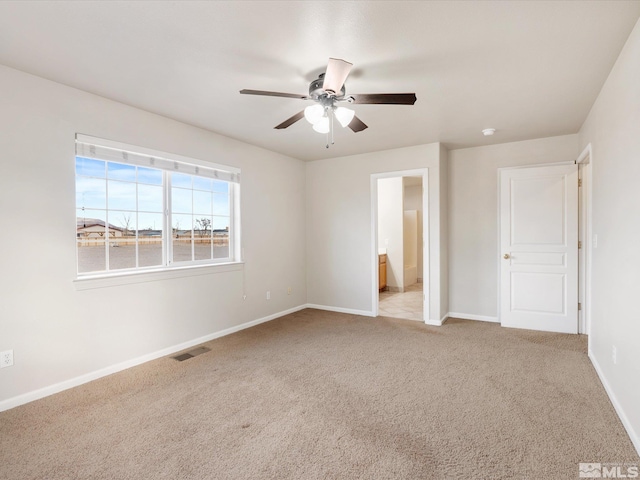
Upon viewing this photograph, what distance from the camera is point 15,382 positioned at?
256 centimetres

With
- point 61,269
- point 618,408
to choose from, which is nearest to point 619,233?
point 618,408

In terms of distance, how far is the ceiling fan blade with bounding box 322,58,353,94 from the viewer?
6.68ft

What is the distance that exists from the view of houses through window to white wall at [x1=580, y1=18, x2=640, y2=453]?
154 inches

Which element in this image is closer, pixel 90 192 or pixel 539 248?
pixel 90 192

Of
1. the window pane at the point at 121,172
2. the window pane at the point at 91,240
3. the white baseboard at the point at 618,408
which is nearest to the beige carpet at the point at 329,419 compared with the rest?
the white baseboard at the point at 618,408

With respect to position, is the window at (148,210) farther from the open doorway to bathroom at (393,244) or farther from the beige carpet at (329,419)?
the open doorway to bathroom at (393,244)

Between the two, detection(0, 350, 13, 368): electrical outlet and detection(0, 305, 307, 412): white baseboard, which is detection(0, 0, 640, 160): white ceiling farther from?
detection(0, 305, 307, 412): white baseboard

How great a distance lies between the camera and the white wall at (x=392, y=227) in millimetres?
7230

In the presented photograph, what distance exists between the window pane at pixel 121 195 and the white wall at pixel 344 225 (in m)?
2.92

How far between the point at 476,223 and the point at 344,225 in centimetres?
197

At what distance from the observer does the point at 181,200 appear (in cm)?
Result: 392

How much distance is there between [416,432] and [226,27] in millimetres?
2824

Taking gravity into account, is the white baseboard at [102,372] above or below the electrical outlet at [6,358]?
below

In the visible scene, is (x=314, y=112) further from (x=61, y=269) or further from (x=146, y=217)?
(x=61, y=269)
